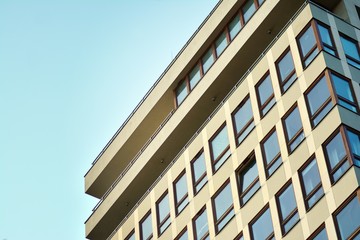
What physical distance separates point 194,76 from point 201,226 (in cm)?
1068

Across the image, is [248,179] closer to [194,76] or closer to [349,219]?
[349,219]

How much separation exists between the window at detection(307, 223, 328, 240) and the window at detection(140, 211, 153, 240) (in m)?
15.2

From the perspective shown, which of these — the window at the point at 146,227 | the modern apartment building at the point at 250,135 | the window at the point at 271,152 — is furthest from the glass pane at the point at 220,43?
the window at the point at 146,227

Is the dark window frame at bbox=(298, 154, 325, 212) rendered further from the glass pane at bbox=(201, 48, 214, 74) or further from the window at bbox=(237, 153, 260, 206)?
the glass pane at bbox=(201, 48, 214, 74)

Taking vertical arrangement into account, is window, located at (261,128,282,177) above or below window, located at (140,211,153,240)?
below

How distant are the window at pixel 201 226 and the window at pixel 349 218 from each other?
32.9ft

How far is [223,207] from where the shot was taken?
46.8 meters

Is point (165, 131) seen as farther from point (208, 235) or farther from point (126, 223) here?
point (208, 235)

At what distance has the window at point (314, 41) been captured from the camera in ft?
146

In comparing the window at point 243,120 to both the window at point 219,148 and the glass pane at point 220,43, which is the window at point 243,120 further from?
the glass pane at point 220,43

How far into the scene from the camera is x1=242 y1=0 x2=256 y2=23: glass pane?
52472 mm

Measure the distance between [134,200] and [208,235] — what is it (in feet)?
42.3

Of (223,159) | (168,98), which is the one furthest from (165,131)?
(223,159)

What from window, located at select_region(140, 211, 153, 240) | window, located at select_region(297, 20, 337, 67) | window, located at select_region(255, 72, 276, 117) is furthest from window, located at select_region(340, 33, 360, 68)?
window, located at select_region(140, 211, 153, 240)
